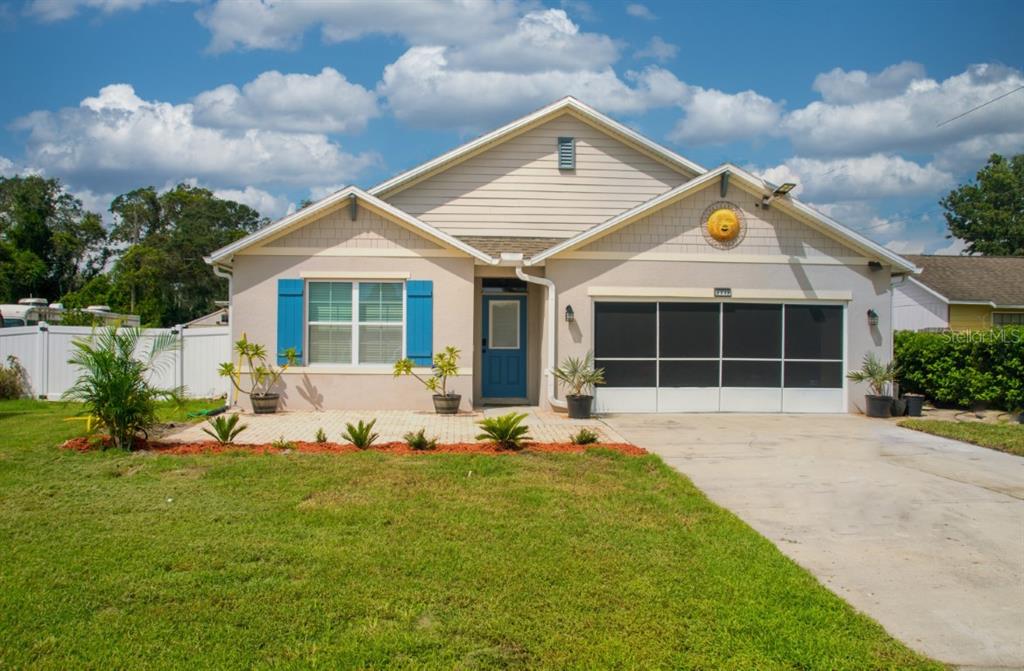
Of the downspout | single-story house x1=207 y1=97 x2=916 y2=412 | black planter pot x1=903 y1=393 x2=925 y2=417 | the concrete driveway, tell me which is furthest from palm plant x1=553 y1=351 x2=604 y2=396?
black planter pot x1=903 y1=393 x2=925 y2=417

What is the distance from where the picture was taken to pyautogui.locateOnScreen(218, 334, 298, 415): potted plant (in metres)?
13.6

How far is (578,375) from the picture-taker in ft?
44.5

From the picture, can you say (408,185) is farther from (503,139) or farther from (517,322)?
(517,322)

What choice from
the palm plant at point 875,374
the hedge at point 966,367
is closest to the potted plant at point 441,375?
the palm plant at point 875,374

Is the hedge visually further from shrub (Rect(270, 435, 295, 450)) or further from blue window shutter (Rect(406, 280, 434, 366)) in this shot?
shrub (Rect(270, 435, 295, 450))

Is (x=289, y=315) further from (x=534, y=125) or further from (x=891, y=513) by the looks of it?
(x=891, y=513)

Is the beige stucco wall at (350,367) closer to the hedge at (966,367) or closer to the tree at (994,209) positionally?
the hedge at (966,367)

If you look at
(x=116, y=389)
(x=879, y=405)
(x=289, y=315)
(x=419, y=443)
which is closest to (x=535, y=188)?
(x=289, y=315)

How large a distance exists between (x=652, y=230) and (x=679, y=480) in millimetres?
6920

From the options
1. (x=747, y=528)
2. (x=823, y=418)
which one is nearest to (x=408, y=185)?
(x=823, y=418)

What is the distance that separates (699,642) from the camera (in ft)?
13.9

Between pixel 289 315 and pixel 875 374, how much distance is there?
11.0 m

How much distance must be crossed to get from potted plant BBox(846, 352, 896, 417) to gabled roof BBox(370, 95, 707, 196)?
17.8 feet

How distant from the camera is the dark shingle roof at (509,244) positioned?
14.7 m
